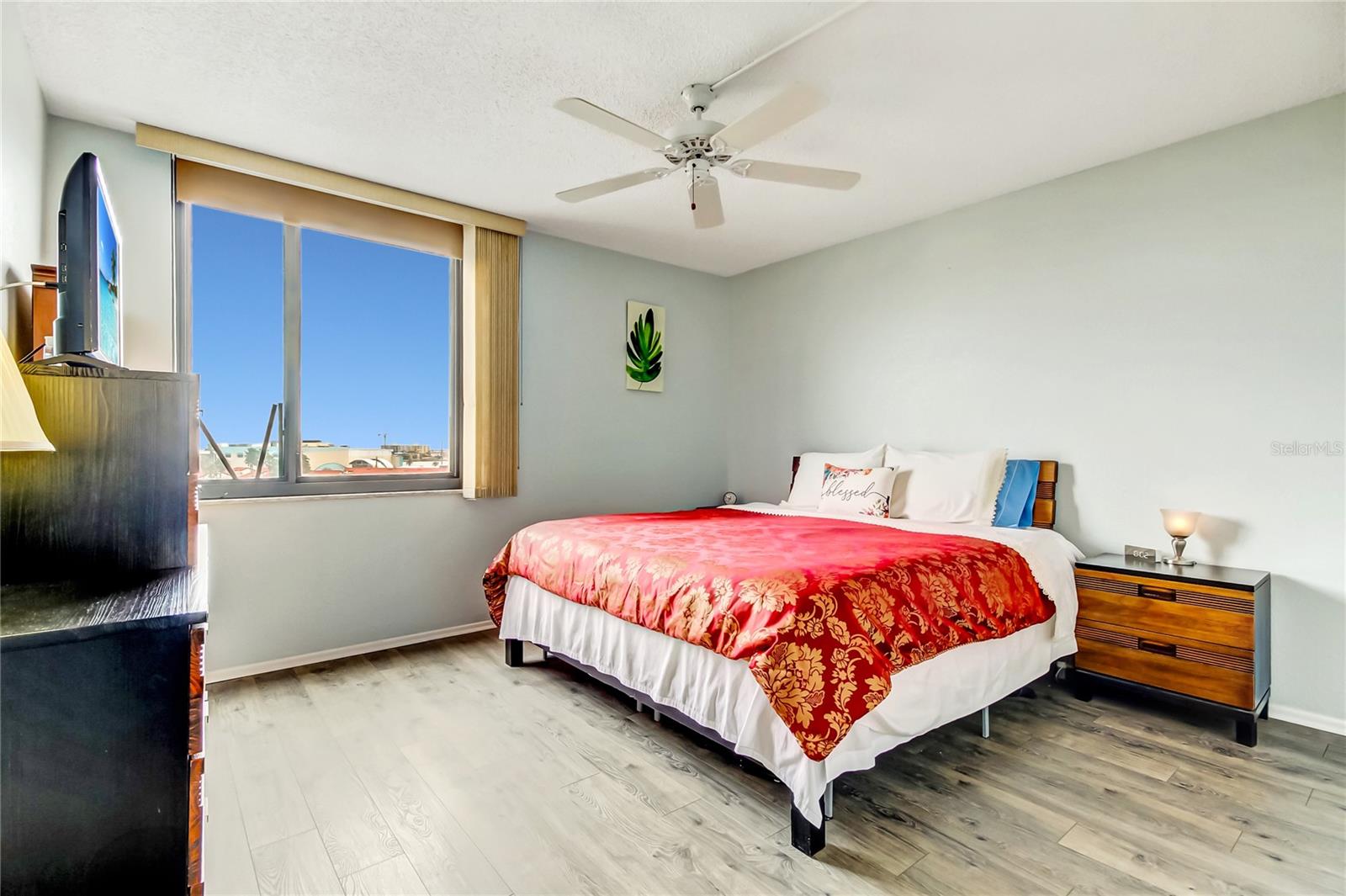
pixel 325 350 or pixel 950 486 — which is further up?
pixel 325 350

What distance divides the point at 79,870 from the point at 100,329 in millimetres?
1290

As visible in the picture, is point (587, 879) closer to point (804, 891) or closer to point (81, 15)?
point (804, 891)

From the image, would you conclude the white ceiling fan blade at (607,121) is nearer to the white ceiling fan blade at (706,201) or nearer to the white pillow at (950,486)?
the white ceiling fan blade at (706,201)

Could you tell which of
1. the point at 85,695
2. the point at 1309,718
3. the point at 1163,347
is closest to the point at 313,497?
the point at 85,695

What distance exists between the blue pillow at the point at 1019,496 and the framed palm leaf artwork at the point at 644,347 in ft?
7.95

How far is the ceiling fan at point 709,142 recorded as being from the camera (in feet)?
6.70

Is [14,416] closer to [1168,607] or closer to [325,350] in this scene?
[325,350]

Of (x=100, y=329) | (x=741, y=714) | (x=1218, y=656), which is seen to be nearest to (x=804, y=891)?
(x=741, y=714)

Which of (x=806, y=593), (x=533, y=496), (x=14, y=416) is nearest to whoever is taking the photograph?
(x=14, y=416)

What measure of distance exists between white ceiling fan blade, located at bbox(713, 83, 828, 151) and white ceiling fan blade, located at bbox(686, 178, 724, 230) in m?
0.28

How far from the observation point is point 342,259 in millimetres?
3836

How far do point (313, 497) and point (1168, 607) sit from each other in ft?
13.0

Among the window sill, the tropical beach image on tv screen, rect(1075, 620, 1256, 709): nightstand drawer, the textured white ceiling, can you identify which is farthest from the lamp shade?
rect(1075, 620, 1256, 709): nightstand drawer

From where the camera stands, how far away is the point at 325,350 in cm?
358
